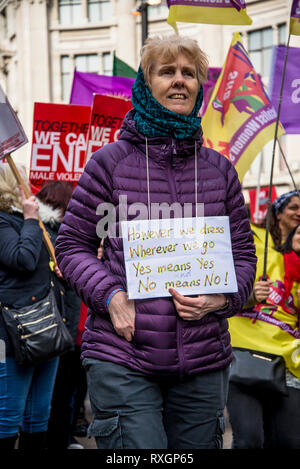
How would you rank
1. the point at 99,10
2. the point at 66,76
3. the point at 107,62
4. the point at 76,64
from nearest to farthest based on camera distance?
the point at 66,76 → the point at 107,62 → the point at 76,64 → the point at 99,10

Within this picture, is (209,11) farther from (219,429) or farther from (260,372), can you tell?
(219,429)

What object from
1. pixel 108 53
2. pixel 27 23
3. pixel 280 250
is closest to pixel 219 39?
pixel 108 53

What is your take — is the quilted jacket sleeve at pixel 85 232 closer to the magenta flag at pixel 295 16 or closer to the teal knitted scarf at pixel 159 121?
the teal knitted scarf at pixel 159 121

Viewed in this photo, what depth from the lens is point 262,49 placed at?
3014 centimetres

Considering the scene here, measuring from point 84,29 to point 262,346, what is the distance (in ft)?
112

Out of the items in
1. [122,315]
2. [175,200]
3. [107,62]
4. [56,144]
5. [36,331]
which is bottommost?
[107,62]

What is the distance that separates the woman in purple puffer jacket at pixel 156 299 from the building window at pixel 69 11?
35.1 metres

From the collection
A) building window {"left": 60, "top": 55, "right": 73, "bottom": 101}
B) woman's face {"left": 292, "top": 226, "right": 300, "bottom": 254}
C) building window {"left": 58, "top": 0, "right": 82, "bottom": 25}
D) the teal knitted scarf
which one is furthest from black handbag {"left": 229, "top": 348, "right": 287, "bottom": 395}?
building window {"left": 58, "top": 0, "right": 82, "bottom": 25}

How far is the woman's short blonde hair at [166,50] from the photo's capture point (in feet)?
8.20

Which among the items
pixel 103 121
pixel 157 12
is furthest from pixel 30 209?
pixel 157 12

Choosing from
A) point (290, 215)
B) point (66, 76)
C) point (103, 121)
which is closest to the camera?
point (290, 215)

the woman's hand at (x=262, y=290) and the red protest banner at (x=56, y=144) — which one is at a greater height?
the red protest banner at (x=56, y=144)

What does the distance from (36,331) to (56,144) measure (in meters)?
2.81

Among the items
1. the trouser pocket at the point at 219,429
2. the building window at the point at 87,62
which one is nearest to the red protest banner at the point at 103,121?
the trouser pocket at the point at 219,429
